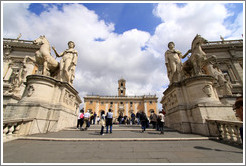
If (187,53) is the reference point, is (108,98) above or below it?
above

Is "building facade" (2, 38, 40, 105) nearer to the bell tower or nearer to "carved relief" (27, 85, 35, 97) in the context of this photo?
"carved relief" (27, 85, 35, 97)

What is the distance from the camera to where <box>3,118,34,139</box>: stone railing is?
12.8 ft

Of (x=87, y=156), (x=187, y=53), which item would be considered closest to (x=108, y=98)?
(x=187, y=53)

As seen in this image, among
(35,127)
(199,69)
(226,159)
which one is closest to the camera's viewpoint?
(226,159)

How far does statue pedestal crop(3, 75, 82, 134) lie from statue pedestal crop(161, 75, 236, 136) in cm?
739

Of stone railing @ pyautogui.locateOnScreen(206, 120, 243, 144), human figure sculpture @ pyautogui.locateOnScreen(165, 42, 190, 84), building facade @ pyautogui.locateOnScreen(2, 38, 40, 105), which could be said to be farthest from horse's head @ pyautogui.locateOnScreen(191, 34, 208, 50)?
building facade @ pyautogui.locateOnScreen(2, 38, 40, 105)

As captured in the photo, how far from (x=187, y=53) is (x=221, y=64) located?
18203mm

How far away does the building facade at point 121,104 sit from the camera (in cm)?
4444

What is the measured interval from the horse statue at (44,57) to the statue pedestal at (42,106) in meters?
0.94

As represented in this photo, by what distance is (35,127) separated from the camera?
5176 mm

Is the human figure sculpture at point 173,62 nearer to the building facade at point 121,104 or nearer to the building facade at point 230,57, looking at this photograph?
the building facade at point 230,57

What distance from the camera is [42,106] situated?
18.5 ft

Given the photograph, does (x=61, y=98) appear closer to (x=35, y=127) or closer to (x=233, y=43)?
(x=35, y=127)

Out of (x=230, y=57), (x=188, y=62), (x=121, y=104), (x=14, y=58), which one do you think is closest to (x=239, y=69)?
(x=230, y=57)
